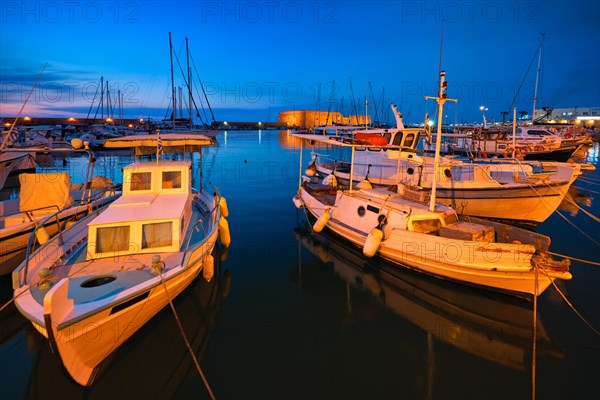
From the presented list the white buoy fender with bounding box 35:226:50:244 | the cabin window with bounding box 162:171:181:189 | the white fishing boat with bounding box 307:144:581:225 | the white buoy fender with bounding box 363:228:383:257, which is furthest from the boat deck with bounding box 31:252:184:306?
the white fishing boat with bounding box 307:144:581:225

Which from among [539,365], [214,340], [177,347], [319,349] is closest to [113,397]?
[177,347]

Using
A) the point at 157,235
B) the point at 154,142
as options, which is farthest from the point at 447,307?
the point at 154,142

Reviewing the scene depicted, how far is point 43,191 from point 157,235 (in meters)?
7.16

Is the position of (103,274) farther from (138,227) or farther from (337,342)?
(337,342)

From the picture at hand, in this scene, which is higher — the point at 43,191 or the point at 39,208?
the point at 43,191

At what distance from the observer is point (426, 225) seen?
38.4ft

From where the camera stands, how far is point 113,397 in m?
6.52

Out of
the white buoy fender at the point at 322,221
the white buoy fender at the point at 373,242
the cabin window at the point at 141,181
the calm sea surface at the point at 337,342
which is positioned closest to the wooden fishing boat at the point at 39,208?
the calm sea surface at the point at 337,342

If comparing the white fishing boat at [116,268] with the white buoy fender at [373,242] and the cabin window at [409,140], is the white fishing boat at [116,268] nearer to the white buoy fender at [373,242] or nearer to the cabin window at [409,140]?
the white buoy fender at [373,242]

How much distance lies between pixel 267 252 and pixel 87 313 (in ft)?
28.0

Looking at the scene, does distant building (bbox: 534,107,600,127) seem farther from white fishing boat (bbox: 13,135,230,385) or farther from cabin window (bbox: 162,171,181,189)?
white fishing boat (bbox: 13,135,230,385)

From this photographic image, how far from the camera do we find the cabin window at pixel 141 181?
37.4 feet

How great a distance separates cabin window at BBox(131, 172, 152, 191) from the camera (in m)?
11.4

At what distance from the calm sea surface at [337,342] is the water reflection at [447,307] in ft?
0.13
